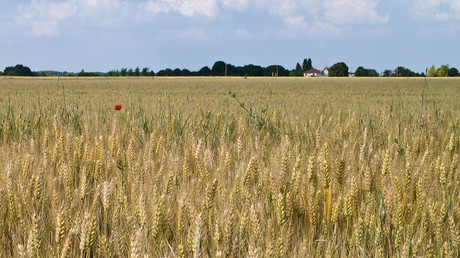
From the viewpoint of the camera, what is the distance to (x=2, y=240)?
4.33ft

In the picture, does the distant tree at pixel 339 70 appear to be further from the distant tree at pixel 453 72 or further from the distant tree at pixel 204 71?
the distant tree at pixel 204 71

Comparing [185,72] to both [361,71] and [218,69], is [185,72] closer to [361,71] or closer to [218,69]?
[218,69]

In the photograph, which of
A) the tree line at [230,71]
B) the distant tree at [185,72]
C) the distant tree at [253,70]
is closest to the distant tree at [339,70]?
the tree line at [230,71]

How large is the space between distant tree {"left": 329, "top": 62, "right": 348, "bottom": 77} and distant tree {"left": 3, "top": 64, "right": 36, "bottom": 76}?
53429mm

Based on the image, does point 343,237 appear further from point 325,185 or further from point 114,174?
point 114,174

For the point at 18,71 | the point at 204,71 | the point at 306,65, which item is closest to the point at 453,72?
the point at 204,71

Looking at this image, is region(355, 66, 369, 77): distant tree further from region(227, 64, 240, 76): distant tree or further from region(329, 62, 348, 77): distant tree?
region(227, 64, 240, 76): distant tree

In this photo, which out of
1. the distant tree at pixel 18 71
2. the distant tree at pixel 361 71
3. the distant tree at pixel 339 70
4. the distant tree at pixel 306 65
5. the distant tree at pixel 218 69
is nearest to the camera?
the distant tree at pixel 18 71

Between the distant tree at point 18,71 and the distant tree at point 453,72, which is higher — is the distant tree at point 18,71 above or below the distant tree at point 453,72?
below

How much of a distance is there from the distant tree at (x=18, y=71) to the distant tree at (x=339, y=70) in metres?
53.4

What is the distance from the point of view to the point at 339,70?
79.7 m

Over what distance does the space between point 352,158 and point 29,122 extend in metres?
2.56

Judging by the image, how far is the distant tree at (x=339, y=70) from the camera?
78750mm

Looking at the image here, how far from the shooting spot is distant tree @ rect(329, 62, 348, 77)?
78750 mm
